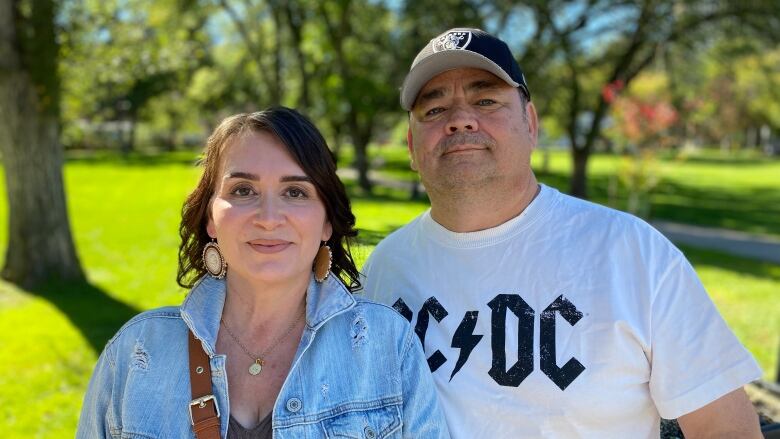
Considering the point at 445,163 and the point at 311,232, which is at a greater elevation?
the point at 445,163

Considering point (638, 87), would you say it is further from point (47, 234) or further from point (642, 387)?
point (642, 387)

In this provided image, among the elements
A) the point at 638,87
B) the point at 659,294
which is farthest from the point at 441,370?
the point at 638,87

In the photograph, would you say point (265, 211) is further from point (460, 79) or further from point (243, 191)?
point (460, 79)

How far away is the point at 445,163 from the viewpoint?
256 cm

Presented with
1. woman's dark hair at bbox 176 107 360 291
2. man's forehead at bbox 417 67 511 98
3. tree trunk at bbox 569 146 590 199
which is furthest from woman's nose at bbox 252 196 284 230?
tree trunk at bbox 569 146 590 199

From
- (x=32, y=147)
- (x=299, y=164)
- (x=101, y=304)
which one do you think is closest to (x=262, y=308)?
(x=299, y=164)

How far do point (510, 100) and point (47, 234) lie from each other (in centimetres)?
797

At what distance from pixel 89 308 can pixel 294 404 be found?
688cm

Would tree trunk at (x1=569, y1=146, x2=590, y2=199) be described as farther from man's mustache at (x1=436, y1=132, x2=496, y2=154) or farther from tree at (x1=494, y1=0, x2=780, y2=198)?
man's mustache at (x1=436, y1=132, x2=496, y2=154)

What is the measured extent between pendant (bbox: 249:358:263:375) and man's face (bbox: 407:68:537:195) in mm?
936

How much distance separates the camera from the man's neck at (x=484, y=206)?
2.52m

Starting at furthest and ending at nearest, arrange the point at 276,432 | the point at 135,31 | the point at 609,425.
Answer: the point at 135,31, the point at 609,425, the point at 276,432

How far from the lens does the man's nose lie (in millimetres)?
2533

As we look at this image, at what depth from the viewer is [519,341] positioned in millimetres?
2256
